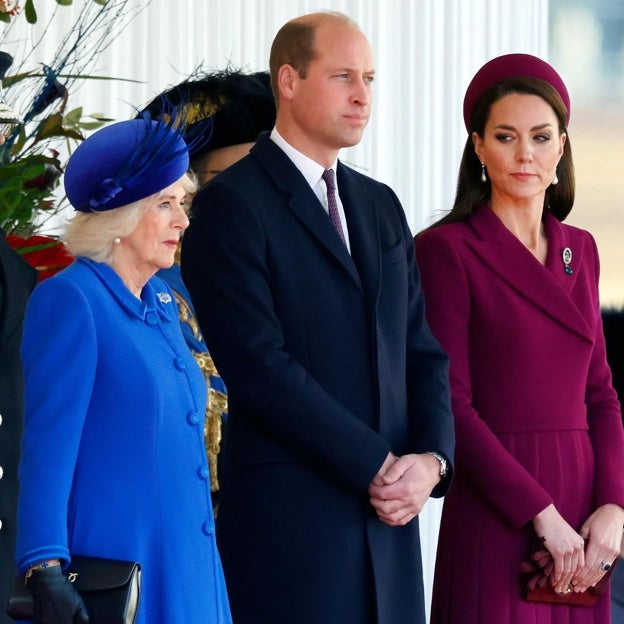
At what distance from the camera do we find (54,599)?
222 cm

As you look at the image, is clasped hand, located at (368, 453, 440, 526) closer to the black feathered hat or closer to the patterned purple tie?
the patterned purple tie

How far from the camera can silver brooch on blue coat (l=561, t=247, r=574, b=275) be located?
10.7 ft

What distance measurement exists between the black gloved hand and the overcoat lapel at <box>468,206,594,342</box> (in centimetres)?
127

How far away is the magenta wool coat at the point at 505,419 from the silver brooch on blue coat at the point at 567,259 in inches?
1.6

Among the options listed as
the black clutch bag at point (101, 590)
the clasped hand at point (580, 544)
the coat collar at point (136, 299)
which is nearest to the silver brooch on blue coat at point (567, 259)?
the clasped hand at point (580, 544)

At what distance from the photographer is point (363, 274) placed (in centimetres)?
277

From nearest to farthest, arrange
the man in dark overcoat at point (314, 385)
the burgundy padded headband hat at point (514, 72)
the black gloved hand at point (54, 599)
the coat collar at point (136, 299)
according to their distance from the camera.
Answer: the black gloved hand at point (54, 599)
the coat collar at point (136, 299)
the man in dark overcoat at point (314, 385)
the burgundy padded headband hat at point (514, 72)

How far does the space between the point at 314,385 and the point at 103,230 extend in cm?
44

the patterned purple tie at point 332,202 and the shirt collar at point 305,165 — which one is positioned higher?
the shirt collar at point 305,165

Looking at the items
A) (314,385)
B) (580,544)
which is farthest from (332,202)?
(580,544)

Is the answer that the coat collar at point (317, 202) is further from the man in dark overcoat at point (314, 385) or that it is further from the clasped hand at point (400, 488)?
the clasped hand at point (400, 488)

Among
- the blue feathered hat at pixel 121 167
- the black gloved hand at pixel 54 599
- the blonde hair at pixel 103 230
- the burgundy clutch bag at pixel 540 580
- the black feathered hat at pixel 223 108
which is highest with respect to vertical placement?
the black feathered hat at pixel 223 108

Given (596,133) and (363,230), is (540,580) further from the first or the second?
(596,133)

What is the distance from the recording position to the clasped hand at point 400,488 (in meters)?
2.63
